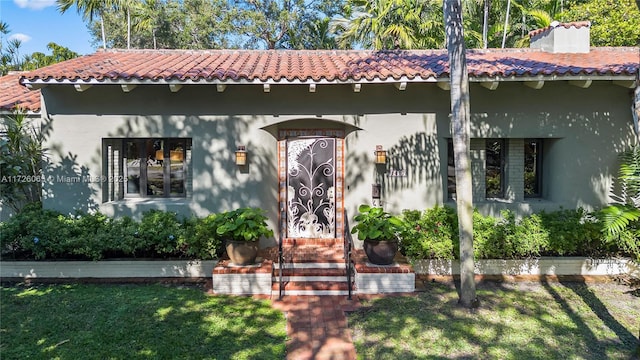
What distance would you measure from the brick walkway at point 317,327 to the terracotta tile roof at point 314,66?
4.15m

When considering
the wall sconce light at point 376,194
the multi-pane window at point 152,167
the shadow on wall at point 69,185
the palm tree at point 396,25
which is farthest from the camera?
the palm tree at point 396,25

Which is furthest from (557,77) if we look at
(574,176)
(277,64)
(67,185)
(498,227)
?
(67,185)

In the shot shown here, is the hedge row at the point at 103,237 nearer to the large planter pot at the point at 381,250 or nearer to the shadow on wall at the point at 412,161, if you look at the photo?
the large planter pot at the point at 381,250

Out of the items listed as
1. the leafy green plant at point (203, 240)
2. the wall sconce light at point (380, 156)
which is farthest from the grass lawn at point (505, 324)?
the leafy green plant at point (203, 240)

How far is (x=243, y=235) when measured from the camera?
735 cm

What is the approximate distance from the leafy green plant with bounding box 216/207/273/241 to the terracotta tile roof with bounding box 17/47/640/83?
2635 mm

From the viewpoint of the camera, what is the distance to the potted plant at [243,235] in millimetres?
7387

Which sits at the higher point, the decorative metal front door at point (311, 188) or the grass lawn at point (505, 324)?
the decorative metal front door at point (311, 188)

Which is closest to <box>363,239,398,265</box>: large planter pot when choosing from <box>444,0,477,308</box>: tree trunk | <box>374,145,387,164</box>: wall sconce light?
<box>444,0,477,308</box>: tree trunk

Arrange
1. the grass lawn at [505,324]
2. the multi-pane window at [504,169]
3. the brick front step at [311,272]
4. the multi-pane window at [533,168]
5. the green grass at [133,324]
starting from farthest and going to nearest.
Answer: the multi-pane window at [533,168], the multi-pane window at [504,169], the brick front step at [311,272], the grass lawn at [505,324], the green grass at [133,324]

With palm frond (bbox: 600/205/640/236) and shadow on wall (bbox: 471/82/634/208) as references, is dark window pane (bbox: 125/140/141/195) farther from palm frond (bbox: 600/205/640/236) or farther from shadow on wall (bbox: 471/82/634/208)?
palm frond (bbox: 600/205/640/236)

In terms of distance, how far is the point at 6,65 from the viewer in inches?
842

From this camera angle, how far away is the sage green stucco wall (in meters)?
8.48

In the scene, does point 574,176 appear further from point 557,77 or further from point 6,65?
point 6,65
